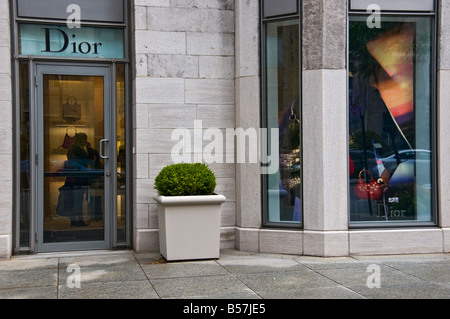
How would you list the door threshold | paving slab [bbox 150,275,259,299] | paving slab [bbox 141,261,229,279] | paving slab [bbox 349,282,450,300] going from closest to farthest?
1. paving slab [bbox 349,282,450,300]
2. paving slab [bbox 150,275,259,299]
3. paving slab [bbox 141,261,229,279]
4. the door threshold

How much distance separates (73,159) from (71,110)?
0.77 m

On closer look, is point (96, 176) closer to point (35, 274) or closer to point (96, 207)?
point (96, 207)

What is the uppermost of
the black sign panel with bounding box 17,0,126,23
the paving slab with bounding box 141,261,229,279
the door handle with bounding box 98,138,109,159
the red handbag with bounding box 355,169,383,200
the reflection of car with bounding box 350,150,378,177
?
the black sign panel with bounding box 17,0,126,23

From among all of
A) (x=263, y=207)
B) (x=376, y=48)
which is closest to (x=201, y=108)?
(x=263, y=207)

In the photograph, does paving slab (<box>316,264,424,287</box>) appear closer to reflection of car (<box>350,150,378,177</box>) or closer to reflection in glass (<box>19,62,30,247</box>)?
reflection of car (<box>350,150,378,177</box>)

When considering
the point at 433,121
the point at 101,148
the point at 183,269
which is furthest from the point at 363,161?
the point at 101,148

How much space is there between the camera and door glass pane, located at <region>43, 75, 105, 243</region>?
28.3 feet

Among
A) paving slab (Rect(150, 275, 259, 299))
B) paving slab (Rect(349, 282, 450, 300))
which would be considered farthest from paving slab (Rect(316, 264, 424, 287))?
paving slab (Rect(150, 275, 259, 299))

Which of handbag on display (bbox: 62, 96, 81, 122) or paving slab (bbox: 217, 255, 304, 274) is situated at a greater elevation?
handbag on display (bbox: 62, 96, 81, 122)

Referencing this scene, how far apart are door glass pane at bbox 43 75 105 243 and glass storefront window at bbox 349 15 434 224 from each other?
401 centimetres

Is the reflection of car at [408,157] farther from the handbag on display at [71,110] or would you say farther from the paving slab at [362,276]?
the handbag on display at [71,110]

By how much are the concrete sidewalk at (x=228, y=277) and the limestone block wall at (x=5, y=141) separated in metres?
0.41

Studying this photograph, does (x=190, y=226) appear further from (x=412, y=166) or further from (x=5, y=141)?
(x=412, y=166)

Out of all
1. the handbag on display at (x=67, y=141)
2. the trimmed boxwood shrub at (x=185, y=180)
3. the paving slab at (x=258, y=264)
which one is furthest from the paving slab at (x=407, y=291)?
the handbag on display at (x=67, y=141)
